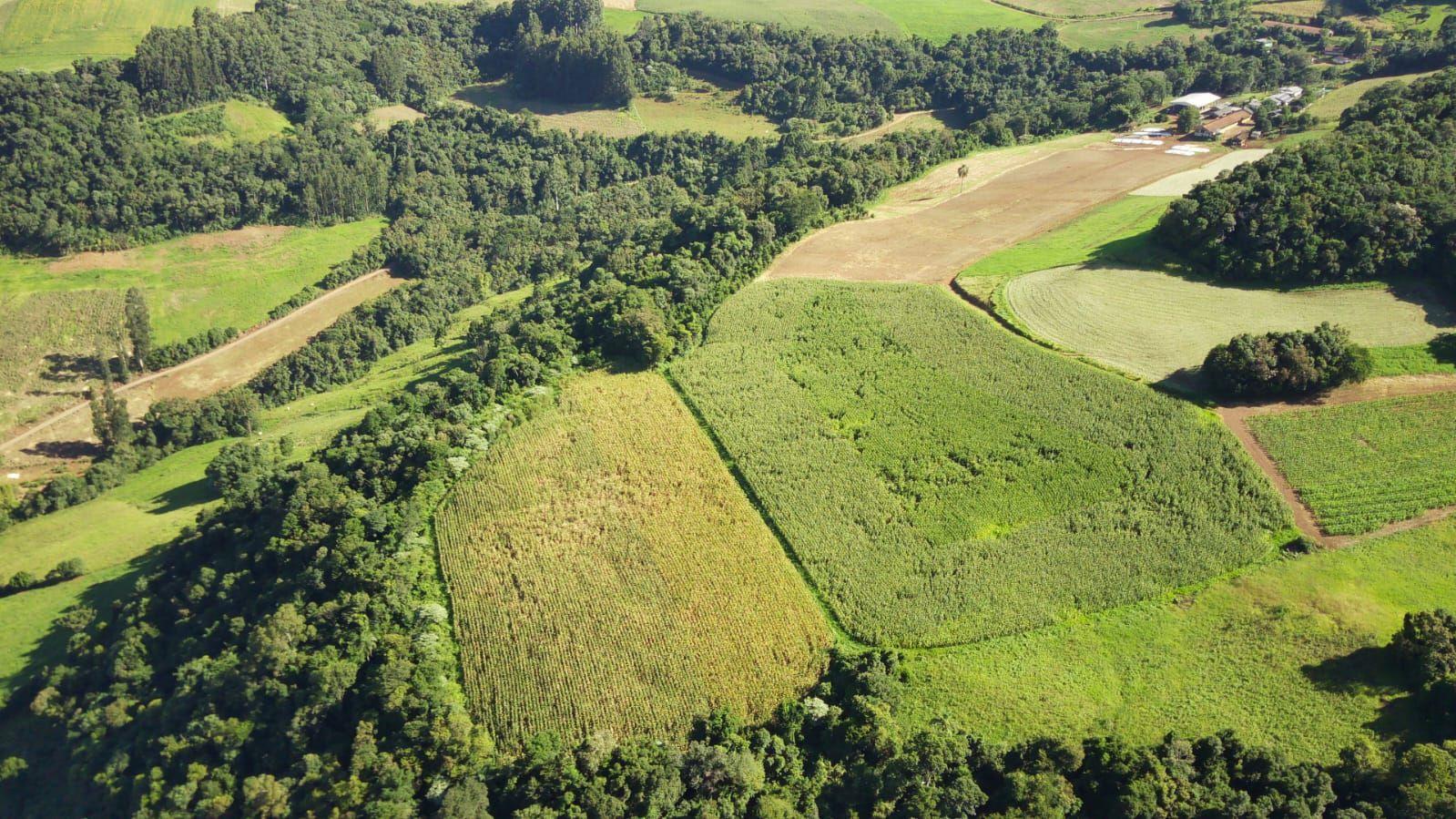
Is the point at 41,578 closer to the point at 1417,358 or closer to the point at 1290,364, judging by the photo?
the point at 1290,364

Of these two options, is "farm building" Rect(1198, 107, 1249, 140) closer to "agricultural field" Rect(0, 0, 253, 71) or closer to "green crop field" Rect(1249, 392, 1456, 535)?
"green crop field" Rect(1249, 392, 1456, 535)

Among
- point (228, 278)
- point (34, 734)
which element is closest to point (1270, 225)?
point (34, 734)

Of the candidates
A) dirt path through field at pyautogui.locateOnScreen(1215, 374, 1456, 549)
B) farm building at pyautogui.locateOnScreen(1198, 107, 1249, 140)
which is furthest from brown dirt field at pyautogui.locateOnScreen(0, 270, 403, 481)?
farm building at pyautogui.locateOnScreen(1198, 107, 1249, 140)

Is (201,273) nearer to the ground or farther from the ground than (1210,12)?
nearer to the ground

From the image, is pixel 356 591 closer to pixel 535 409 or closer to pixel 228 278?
pixel 535 409

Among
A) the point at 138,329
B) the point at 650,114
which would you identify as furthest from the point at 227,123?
the point at 650,114

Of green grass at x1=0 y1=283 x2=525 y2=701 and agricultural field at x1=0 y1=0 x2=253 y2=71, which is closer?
green grass at x1=0 y1=283 x2=525 y2=701
